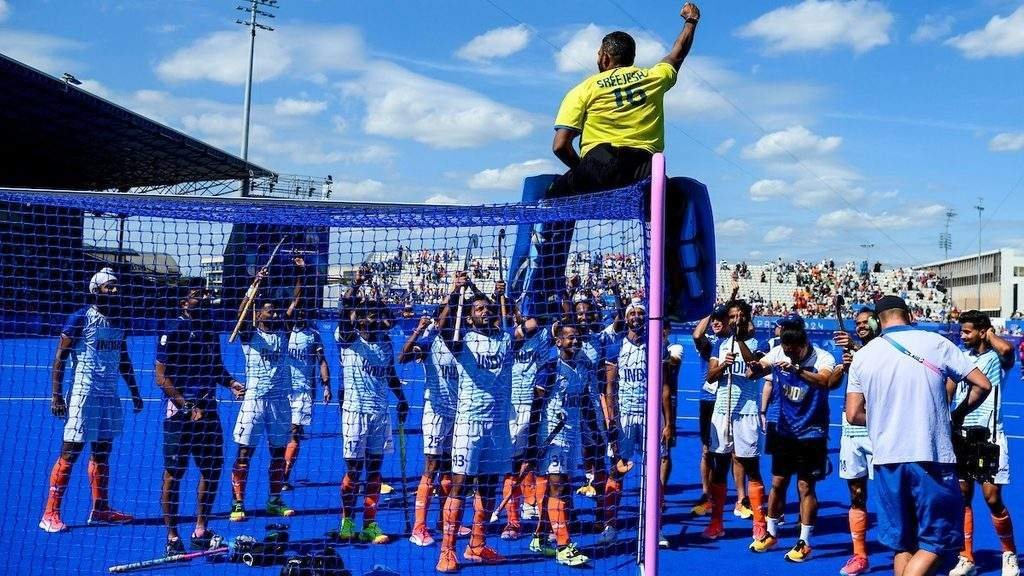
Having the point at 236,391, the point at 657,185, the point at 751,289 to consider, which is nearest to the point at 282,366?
the point at 236,391

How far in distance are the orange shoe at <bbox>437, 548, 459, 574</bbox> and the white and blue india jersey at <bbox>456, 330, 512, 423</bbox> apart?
96cm

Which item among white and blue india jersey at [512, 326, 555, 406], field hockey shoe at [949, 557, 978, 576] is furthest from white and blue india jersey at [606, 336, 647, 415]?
field hockey shoe at [949, 557, 978, 576]

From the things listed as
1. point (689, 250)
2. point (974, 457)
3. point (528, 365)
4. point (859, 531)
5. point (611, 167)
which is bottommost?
point (859, 531)

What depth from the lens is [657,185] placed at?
423 cm

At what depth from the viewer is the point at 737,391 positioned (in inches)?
296

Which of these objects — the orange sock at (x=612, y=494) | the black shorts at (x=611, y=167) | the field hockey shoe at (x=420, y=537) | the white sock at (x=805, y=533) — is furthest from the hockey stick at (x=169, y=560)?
the white sock at (x=805, y=533)

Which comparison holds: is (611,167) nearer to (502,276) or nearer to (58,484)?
(502,276)

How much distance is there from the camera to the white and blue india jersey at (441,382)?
6570mm

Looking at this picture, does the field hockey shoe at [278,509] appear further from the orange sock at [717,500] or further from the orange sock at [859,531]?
the orange sock at [859,531]

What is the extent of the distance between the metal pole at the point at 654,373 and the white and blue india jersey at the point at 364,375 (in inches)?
130

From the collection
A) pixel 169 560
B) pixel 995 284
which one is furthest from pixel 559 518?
pixel 995 284

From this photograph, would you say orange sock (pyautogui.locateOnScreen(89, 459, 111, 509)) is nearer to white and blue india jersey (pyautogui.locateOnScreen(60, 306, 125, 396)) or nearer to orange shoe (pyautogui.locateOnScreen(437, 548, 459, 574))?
white and blue india jersey (pyautogui.locateOnScreen(60, 306, 125, 396))

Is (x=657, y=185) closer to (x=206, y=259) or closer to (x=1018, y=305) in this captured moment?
(x=206, y=259)

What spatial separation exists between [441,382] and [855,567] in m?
3.36
